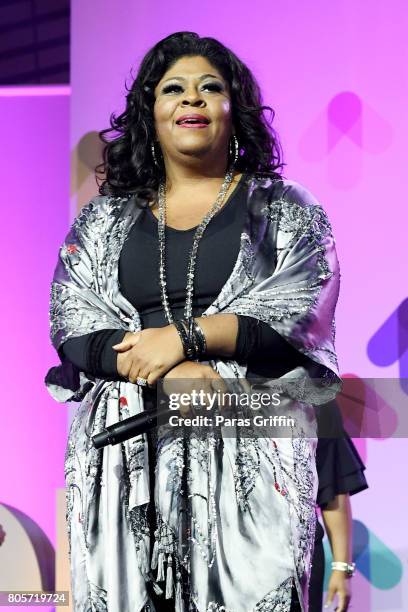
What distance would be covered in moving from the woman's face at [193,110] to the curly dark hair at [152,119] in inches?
1.2

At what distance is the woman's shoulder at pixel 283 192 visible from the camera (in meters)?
2.12

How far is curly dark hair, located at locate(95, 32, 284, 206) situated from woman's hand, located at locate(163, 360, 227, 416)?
48cm

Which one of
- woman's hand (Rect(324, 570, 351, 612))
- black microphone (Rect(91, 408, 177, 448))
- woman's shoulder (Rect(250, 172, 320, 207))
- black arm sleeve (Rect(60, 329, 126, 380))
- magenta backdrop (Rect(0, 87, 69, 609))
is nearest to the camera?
black microphone (Rect(91, 408, 177, 448))

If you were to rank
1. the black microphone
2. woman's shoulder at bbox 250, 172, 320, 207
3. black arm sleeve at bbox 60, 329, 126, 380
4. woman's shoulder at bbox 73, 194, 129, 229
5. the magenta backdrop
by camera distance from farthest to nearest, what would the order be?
the magenta backdrop
woman's shoulder at bbox 73, 194, 129, 229
woman's shoulder at bbox 250, 172, 320, 207
black arm sleeve at bbox 60, 329, 126, 380
the black microphone

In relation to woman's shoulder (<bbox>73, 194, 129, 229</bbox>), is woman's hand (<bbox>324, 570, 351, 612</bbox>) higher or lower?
lower

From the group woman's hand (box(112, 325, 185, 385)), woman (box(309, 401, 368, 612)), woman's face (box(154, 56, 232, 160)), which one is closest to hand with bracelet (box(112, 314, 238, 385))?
woman's hand (box(112, 325, 185, 385))

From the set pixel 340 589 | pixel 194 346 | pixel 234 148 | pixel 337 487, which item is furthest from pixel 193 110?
pixel 340 589

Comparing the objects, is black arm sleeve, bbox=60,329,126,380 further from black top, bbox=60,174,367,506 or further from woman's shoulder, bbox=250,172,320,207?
woman's shoulder, bbox=250,172,320,207

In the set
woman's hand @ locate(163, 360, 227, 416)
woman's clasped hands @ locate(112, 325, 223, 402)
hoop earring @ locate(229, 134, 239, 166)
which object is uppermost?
hoop earring @ locate(229, 134, 239, 166)

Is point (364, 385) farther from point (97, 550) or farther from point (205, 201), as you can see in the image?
point (97, 550)

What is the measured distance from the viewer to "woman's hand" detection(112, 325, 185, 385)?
1915 millimetres

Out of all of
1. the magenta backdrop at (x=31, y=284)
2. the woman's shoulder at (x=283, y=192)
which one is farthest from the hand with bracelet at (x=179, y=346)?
the magenta backdrop at (x=31, y=284)

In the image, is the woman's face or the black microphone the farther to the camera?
the woman's face

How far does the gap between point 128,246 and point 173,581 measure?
0.68 metres
